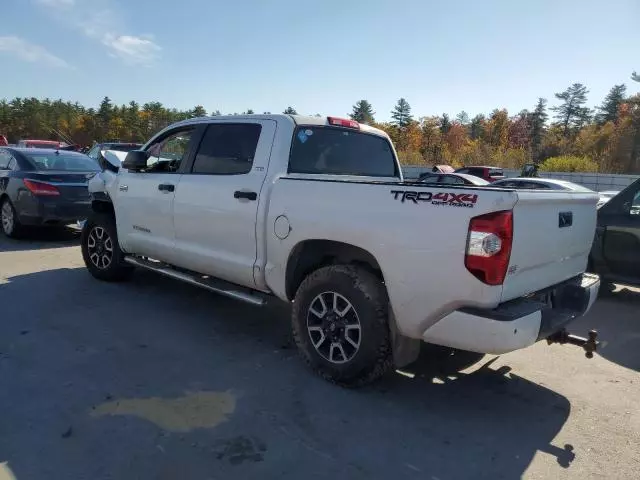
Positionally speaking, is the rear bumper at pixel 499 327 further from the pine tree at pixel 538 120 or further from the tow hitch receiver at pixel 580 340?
the pine tree at pixel 538 120

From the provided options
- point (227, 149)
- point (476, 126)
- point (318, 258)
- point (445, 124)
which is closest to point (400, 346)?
point (318, 258)

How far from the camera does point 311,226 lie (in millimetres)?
3613

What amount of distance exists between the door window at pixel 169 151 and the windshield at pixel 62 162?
4.34m

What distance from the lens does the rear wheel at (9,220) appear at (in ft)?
28.2

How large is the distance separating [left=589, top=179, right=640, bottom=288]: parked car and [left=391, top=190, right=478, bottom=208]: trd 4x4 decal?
4.22 metres

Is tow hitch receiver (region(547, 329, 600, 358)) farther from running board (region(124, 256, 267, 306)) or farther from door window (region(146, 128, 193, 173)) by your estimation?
door window (region(146, 128, 193, 173))

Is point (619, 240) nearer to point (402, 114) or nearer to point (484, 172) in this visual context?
point (484, 172)

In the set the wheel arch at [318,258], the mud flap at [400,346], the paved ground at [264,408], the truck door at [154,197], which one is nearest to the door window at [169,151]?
the truck door at [154,197]

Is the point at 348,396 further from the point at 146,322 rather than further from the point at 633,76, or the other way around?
the point at 633,76

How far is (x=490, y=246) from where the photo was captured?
2.80 meters

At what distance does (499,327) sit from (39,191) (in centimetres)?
791

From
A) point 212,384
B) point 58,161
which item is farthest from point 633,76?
point 212,384

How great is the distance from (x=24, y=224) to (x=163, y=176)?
4826 mm

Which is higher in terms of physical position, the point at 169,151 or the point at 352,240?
the point at 169,151
